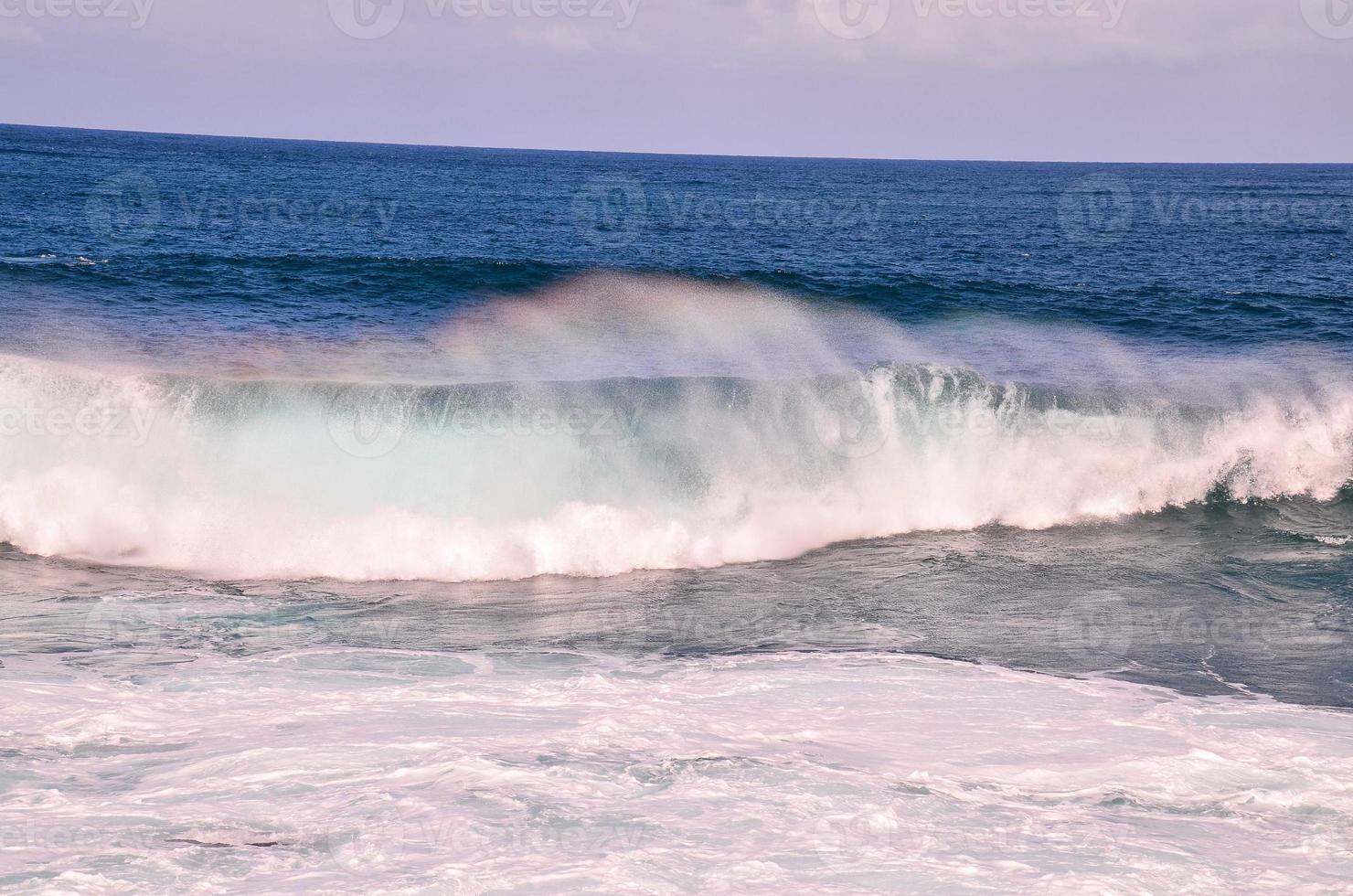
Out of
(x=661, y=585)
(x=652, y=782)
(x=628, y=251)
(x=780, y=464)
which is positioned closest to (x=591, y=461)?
(x=780, y=464)

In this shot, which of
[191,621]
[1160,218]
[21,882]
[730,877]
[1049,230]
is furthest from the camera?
[1160,218]

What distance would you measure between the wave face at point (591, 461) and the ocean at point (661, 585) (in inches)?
2.4

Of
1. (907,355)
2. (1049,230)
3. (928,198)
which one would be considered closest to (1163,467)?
(907,355)

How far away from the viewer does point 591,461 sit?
13.4m

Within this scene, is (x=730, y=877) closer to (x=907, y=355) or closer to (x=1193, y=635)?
(x=1193, y=635)

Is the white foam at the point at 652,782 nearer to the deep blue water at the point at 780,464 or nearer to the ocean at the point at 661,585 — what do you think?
the ocean at the point at 661,585

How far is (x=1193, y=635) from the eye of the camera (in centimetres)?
955

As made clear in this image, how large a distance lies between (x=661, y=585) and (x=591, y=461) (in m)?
2.75

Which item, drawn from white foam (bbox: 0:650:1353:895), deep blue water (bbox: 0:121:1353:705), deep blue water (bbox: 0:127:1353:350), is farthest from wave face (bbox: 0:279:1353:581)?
deep blue water (bbox: 0:127:1353:350)

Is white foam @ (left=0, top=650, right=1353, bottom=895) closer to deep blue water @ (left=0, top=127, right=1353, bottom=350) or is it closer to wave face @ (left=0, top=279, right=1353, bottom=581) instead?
wave face @ (left=0, top=279, right=1353, bottom=581)

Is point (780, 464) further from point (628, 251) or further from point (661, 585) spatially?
point (628, 251)

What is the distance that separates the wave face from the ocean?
0.20 feet

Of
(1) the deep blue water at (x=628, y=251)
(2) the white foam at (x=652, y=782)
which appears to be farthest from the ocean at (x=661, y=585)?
(1) the deep blue water at (x=628, y=251)

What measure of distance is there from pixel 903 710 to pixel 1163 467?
8205mm
